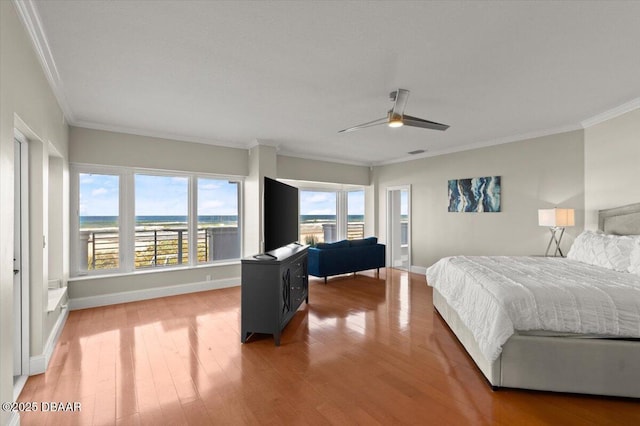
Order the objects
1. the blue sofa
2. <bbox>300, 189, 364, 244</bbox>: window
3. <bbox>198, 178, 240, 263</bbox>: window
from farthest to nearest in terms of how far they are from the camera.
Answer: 1. <bbox>300, 189, 364, 244</bbox>: window
2. the blue sofa
3. <bbox>198, 178, 240, 263</bbox>: window

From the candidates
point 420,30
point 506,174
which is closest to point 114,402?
point 420,30

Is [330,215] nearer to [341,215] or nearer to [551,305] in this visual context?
[341,215]

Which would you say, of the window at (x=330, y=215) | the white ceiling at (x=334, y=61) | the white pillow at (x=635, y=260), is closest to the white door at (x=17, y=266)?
the white ceiling at (x=334, y=61)

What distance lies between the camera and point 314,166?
6.86 meters

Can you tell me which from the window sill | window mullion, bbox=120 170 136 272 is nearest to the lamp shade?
the window sill

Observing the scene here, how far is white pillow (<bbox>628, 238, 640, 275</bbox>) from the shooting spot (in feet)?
9.27

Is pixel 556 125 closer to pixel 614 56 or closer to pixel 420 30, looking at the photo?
pixel 614 56

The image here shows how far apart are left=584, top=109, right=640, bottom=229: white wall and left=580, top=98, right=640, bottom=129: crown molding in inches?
1.9

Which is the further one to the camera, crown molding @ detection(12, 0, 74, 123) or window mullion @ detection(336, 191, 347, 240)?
window mullion @ detection(336, 191, 347, 240)

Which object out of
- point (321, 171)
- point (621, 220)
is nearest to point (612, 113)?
point (621, 220)

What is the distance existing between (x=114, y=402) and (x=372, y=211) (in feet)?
21.1

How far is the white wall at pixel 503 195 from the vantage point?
4680 millimetres

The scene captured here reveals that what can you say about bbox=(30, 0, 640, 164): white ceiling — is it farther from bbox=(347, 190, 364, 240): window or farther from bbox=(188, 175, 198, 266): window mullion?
bbox=(347, 190, 364, 240): window

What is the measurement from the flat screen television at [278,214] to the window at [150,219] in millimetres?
1839
